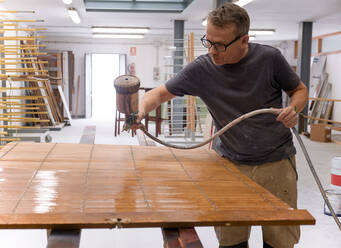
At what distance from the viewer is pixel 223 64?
188 cm

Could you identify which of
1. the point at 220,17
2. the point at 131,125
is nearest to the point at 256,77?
the point at 220,17

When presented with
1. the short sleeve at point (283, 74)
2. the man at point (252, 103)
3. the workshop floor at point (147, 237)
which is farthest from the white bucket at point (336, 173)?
the short sleeve at point (283, 74)

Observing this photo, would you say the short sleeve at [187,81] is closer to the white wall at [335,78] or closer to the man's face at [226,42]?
the man's face at [226,42]

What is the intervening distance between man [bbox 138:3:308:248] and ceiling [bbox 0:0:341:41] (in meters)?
4.70

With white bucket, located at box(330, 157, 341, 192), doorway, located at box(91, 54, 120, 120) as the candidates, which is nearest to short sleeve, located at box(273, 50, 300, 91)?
white bucket, located at box(330, 157, 341, 192)

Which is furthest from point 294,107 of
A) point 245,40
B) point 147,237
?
point 147,237

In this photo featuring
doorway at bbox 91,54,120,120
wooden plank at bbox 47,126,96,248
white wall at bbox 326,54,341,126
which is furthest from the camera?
doorway at bbox 91,54,120,120

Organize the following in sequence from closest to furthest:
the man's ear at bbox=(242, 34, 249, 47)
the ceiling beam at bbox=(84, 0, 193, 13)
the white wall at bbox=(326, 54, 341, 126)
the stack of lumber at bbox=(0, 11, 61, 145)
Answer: the man's ear at bbox=(242, 34, 249, 47)
the stack of lumber at bbox=(0, 11, 61, 145)
the ceiling beam at bbox=(84, 0, 193, 13)
the white wall at bbox=(326, 54, 341, 126)

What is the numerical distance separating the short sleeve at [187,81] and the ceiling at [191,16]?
4.60m

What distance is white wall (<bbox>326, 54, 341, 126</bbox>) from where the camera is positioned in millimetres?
11156

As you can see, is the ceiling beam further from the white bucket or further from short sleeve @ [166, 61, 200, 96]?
short sleeve @ [166, 61, 200, 96]

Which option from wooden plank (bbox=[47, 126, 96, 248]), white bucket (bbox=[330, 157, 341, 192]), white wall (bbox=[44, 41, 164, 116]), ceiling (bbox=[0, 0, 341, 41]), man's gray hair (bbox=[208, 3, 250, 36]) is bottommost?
white bucket (bbox=[330, 157, 341, 192])

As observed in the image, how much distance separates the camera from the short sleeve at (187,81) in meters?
1.97

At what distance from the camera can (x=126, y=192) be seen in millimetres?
1438
